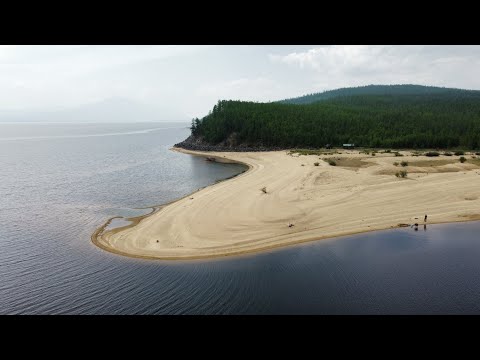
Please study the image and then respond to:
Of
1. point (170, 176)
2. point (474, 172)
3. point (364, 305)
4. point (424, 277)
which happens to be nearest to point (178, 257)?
point (364, 305)

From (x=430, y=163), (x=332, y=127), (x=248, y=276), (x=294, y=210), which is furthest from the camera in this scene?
(x=332, y=127)

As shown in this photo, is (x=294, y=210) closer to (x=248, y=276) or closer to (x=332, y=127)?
(x=248, y=276)

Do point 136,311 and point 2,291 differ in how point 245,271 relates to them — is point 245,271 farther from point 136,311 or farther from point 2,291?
point 2,291

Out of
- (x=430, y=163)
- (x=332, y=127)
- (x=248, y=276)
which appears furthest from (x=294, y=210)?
(x=332, y=127)

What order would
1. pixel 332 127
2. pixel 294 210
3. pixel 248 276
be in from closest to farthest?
pixel 248 276 < pixel 294 210 < pixel 332 127

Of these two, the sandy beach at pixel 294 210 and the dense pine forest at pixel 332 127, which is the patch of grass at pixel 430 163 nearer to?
the sandy beach at pixel 294 210

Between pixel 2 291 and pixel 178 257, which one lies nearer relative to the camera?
pixel 2 291

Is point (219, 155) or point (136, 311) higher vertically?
point (219, 155)

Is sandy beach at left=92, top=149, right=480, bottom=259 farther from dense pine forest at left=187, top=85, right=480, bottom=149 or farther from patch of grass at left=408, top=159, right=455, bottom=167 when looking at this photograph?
dense pine forest at left=187, top=85, right=480, bottom=149

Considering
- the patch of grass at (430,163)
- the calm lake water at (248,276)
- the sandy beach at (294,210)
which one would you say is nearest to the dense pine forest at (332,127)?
the patch of grass at (430,163)
